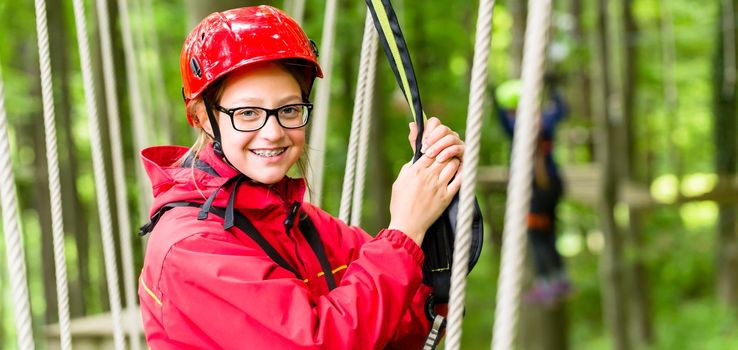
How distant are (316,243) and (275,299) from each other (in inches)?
11.6

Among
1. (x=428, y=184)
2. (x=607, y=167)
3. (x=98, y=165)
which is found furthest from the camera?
(x=607, y=167)

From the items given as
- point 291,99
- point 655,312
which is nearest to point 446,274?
point 291,99

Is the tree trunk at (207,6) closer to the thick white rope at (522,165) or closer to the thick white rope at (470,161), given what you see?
the thick white rope at (470,161)

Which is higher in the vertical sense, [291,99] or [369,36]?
[369,36]

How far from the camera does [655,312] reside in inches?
525

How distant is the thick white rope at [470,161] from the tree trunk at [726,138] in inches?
244

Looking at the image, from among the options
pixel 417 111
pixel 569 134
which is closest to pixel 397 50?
pixel 417 111

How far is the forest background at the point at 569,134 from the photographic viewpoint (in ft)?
23.2

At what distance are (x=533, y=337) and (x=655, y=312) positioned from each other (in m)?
3.95

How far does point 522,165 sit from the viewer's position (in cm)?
108

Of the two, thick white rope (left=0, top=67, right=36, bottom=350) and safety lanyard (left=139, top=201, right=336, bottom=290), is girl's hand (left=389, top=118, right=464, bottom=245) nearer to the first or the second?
safety lanyard (left=139, top=201, right=336, bottom=290)

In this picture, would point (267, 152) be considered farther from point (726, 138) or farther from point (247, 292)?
point (726, 138)

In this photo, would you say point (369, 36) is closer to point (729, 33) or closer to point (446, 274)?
point (446, 274)

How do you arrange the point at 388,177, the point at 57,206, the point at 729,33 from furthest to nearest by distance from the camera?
1. the point at 729,33
2. the point at 388,177
3. the point at 57,206
